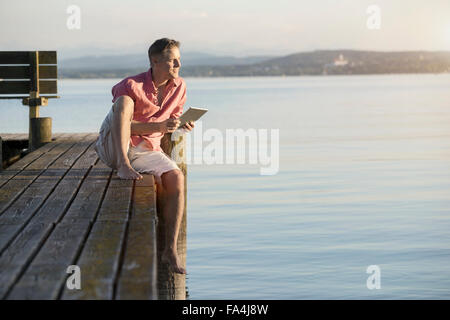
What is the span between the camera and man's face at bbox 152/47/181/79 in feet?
19.5

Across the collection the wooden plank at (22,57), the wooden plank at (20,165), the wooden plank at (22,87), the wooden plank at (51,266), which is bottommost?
the wooden plank at (51,266)

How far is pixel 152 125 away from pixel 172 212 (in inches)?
32.0

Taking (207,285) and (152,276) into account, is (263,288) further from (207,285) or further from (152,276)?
(152,276)

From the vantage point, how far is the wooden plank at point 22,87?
11.0 m

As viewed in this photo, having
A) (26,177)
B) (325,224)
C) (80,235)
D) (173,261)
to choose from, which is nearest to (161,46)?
(173,261)

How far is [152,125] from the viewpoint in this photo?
6098 mm

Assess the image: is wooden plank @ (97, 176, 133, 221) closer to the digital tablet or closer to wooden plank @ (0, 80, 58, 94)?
the digital tablet

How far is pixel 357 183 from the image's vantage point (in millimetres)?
15602

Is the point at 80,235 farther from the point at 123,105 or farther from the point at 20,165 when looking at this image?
the point at 20,165

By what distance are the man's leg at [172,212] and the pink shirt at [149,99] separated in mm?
526

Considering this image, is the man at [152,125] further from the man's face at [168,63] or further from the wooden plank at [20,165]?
the wooden plank at [20,165]

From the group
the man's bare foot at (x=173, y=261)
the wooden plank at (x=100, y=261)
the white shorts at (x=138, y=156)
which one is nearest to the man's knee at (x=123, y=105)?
the white shorts at (x=138, y=156)

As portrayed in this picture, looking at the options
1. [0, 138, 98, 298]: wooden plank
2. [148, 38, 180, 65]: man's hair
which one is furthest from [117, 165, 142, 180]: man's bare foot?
[148, 38, 180, 65]: man's hair
